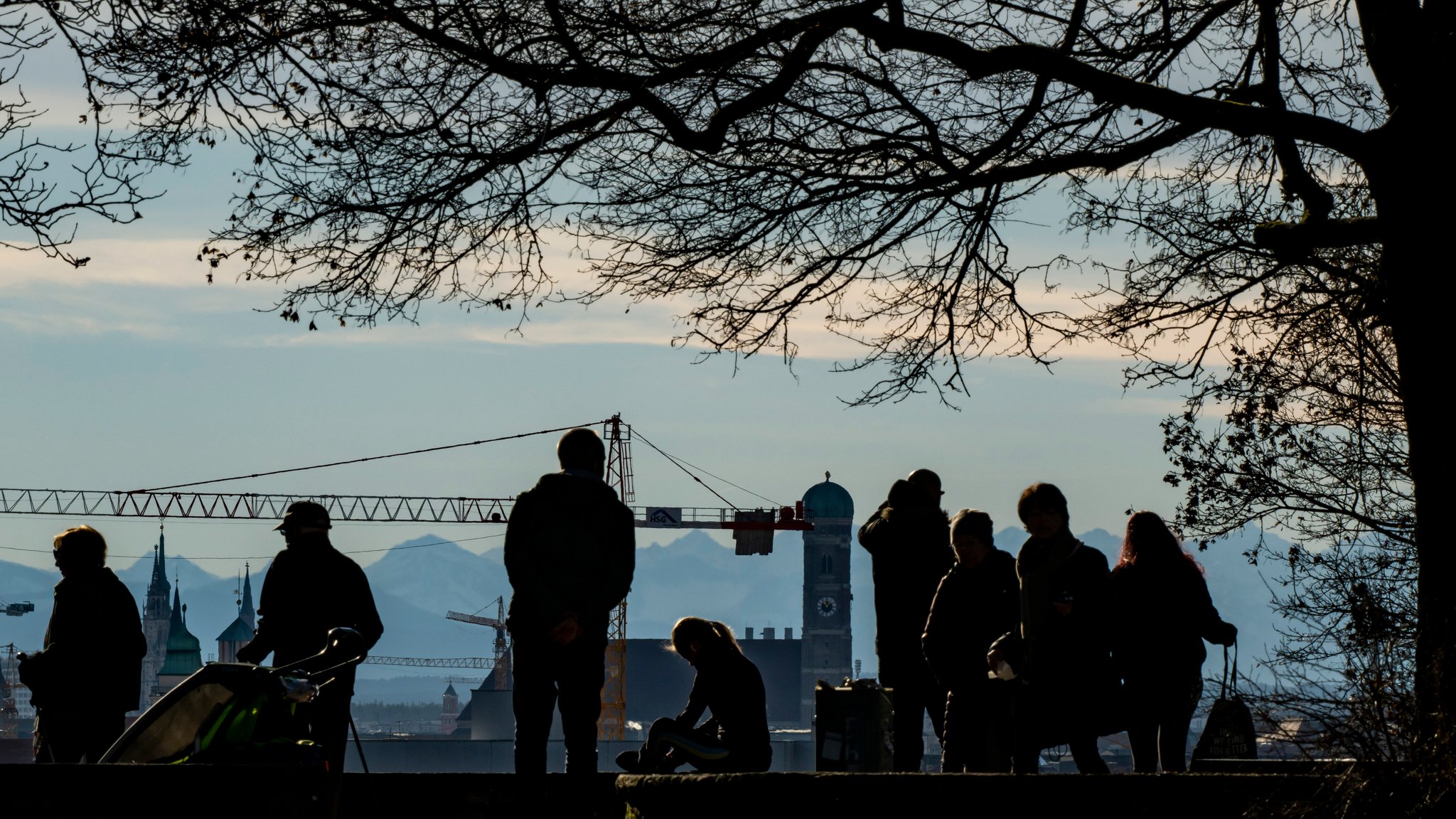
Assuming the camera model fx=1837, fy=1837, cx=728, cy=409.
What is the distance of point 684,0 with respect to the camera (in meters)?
7.38

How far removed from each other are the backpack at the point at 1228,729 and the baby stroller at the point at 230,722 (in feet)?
9.47

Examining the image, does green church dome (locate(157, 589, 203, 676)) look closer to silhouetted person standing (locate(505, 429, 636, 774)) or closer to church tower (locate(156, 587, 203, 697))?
church tower (locate(156, 587, 203, 697))

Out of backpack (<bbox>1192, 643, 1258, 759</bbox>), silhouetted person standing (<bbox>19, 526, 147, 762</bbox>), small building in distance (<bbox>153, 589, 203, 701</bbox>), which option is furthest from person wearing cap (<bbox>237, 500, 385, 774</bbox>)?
small building in distance (<bbox>153, 589, 203, 701</bbox>)

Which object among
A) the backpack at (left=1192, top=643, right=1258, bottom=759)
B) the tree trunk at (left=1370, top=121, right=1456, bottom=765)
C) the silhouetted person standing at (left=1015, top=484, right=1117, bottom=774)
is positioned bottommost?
the backpack at (left=1192, top=643, right=1258, bottom=759)

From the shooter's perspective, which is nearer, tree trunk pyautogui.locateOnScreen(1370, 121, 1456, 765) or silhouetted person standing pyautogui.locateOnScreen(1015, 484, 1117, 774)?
silhouetted person standing pyautogui.locateOnScreen(1015, 484, 1117, 774)

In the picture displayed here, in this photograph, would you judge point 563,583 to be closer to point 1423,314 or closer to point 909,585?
point 909,585

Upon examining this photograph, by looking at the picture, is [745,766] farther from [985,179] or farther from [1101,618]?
[985,179]

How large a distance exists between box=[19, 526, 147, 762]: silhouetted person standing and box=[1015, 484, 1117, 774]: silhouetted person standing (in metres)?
3.56

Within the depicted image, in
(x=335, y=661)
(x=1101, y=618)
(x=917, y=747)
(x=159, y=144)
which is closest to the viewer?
(x=335, y=661)

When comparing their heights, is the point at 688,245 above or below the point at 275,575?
above

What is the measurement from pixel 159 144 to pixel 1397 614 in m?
6.45

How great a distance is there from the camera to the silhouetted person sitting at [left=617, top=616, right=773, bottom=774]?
775 centimetres

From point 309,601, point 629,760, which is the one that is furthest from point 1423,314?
point 309,601

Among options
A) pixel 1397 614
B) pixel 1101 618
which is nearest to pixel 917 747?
pixel 1101 618
